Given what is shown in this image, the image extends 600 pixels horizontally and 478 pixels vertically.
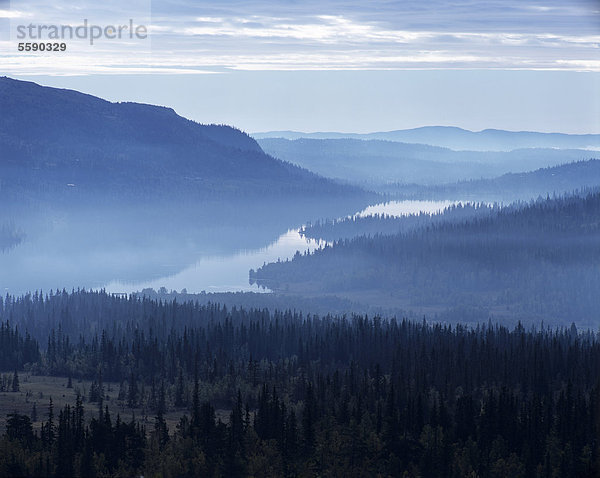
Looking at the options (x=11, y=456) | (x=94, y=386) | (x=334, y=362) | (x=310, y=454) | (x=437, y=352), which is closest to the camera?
(x=11, y=456)

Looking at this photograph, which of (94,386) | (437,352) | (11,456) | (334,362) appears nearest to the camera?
(11,456)

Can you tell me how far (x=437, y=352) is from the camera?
177000mm

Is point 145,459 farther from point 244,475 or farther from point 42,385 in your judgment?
point 42,385

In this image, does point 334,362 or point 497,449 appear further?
point 334,362

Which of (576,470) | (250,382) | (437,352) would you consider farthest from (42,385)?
(576,470)

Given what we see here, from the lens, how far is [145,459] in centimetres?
11750

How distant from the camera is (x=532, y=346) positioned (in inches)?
7397

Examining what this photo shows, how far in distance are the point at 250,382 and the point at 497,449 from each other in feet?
173

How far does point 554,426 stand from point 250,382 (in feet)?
168

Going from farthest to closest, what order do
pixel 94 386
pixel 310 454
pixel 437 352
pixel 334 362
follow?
pixel 334 362, pixel 437 352, pixel 94 386, pixel 310 454

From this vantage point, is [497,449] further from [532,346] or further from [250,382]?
[532,346]

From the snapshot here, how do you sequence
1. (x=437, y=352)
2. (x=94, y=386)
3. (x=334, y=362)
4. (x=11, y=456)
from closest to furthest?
1. (x=11, y=456)
2. (x=94, y=386)
3. (x=437, y=352)
4. (x=334, y=362)

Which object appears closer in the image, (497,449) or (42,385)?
(497,449)

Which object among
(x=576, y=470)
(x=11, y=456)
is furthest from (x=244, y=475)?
(x=576, y=470)
